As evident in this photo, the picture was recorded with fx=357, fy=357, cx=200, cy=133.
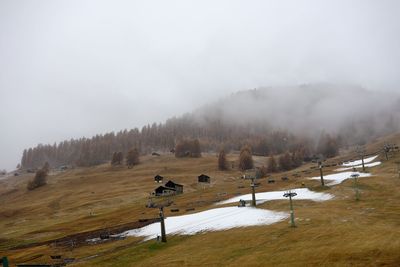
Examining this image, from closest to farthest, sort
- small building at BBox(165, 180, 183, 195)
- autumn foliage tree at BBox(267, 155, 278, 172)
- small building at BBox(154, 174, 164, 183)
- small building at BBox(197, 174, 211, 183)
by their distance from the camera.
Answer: small building at BBox(165, 180, 183, 195), small building at BBox(197, 174, 211, 183), small building at BBox(154, 174, 164, 183), autumn foliage tree at BBox(267, 155, 278, 172)

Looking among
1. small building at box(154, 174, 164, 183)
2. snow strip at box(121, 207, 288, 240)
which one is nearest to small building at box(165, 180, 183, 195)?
small building at box(154, 174, 164, 183)

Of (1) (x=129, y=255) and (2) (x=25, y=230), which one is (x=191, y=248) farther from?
(2) (x=25, y=230)

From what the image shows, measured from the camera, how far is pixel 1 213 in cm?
13725

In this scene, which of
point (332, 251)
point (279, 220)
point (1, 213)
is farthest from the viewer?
point (1, 213)

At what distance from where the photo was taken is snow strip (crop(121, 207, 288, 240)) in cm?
5328

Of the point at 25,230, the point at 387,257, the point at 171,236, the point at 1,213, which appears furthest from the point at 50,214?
the point at 387,257

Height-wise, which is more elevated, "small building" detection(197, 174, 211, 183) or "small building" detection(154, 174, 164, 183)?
"small building" detection(154, 174, 164, 183)

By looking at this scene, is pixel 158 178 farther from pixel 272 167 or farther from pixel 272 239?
pixel 272 239

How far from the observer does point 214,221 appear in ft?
192

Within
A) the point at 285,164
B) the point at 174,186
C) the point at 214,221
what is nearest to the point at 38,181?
the point at 174,186

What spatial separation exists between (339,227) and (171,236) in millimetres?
24798

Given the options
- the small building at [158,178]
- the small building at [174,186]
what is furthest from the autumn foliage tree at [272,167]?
the small building at [174,186]

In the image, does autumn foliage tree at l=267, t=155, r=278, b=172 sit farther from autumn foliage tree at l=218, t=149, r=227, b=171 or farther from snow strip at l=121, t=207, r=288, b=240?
snow strip at l=121, t=207, r=288, b=240

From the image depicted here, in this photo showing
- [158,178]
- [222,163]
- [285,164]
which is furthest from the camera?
[222,163]
